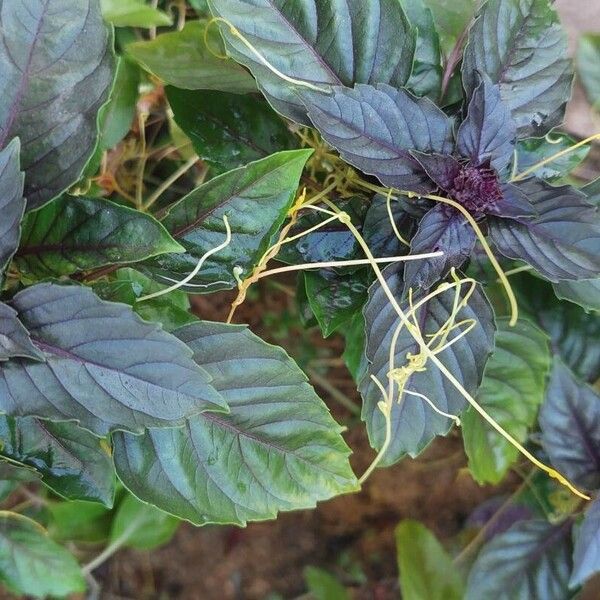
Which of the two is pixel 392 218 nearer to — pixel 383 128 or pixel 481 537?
pixel 383 128

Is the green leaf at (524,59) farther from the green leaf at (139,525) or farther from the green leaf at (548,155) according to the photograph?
the green leaf at (139,525)

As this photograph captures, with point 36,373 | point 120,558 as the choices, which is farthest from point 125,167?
point 120,558

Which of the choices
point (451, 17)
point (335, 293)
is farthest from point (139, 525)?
point (451, 17)

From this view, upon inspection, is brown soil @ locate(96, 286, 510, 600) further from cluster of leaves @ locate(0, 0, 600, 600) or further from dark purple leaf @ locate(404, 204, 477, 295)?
dark purple leaf @ locate(404, 204, 477, 295)

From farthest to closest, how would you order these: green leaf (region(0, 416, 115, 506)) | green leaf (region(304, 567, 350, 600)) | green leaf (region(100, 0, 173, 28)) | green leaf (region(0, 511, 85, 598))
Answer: green leaf (region(304, 567, 350, 600)) < green leaf (region(0, 511, 85, 598)) < green leaf (region(100, 0, 173, 28)) < green leaf (region(0, 416, 115, 506))

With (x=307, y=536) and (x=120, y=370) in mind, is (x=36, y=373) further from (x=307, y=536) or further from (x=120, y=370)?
(x=307, y=536)

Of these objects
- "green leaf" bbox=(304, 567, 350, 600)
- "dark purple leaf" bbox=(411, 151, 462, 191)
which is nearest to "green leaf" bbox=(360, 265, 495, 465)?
"dark purple leaf" bbox=(411, 151, 462, 191)

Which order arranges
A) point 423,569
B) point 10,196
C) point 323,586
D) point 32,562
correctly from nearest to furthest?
point 10,196 < point 32,562 < point 423,569 < point 323,586
